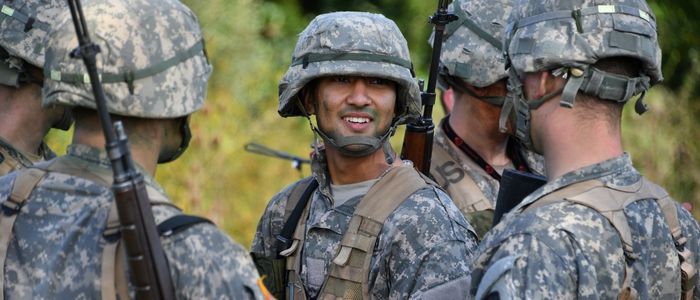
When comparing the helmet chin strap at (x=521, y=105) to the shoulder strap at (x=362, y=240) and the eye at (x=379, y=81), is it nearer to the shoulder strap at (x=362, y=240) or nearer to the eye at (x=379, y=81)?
the shoulder strap at (x=362, y=240)

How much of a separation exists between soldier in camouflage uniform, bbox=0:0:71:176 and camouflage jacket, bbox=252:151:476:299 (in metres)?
1.27

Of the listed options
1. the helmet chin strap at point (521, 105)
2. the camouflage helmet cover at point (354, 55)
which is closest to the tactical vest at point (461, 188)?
the camouflage helmet cover at point (354, 55)

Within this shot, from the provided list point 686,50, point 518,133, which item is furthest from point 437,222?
point 686,50

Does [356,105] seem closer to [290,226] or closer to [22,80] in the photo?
[290,226]

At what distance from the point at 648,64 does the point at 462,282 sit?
3.96 ft

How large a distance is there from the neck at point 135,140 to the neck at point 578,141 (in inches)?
51.2

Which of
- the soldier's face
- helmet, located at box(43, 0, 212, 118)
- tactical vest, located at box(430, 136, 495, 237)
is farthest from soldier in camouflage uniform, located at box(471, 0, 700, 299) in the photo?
tactical vest, located at box(430, 136, 495, 237)

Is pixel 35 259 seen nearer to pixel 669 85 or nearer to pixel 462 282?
pixel 462 282

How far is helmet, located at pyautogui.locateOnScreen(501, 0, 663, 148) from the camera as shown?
3.97 metres

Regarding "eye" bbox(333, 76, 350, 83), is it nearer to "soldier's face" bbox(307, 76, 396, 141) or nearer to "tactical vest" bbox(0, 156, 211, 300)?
"soldier's face" bbox(307, 76, 396, 141)

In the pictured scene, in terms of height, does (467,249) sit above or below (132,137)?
below

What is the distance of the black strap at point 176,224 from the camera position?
11.5ft

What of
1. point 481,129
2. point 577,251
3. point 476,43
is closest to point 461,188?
point 481,129

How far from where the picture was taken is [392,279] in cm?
484
